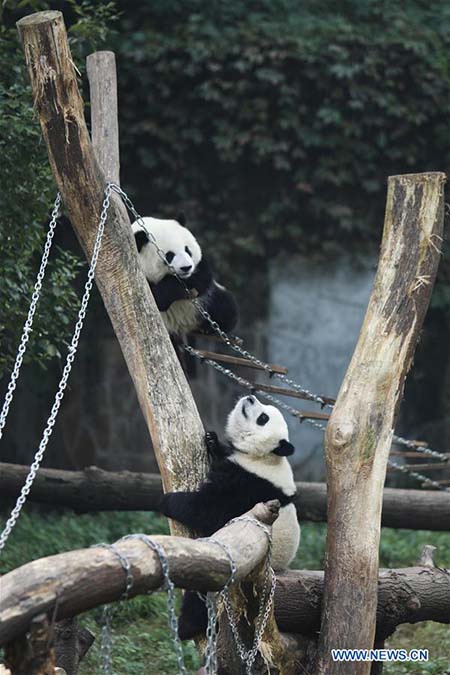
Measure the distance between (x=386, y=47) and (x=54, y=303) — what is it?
4.95 m

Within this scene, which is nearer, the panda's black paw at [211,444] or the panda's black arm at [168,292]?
the panda's black paw at [211,444]

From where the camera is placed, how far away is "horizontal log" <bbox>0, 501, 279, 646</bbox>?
8.22 feet

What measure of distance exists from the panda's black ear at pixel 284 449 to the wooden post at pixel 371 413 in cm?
47

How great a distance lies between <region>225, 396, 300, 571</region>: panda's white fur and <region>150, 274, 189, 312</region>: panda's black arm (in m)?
0.98

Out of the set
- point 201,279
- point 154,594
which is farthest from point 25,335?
point 154,594

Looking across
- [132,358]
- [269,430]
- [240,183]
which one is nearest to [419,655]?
[269,430]

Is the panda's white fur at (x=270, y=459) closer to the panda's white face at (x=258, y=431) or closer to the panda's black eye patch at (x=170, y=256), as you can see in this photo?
the panda's white face at (x=258, y=431)

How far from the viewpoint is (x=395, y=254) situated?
4.17m

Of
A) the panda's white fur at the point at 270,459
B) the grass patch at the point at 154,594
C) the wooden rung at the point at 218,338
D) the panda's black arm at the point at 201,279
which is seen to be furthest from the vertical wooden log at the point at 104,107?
the grass patch at the point at 154,594

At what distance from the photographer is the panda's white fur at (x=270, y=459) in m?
4.42

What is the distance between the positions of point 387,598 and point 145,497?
2.53 m

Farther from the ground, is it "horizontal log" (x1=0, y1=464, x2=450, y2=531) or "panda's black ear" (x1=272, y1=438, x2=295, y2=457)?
"panda's black ear" (x1=272, y1=438, x2=295, y2=457)

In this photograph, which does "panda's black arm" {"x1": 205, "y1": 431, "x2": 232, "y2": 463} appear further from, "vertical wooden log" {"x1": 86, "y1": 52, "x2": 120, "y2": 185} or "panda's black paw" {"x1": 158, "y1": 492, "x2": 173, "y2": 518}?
"vertical wooden log" {"x1": 86, "y1": 52, "x2": 120, "y2": 185}

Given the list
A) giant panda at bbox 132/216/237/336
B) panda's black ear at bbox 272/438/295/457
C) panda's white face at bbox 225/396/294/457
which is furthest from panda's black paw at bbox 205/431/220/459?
giant panda at bbox 132/216/237/336
